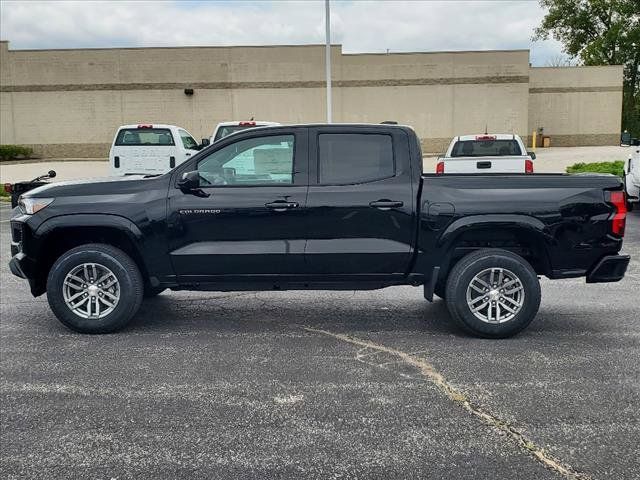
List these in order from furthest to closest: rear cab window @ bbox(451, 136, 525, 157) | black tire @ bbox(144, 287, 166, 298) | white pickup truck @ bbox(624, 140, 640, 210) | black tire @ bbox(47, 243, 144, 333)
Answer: rear cab window @ bbox(451, 136, 525, 157)
white pickup truck @ bbox(624, 140, 640, 210)
black tire @ bbox(144, 287, 166, 298)
black tire @ bbox(47, 243, 144, 333)

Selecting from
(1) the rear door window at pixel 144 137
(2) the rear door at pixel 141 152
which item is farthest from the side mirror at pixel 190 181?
(1) the rear door window at pixel 144 137

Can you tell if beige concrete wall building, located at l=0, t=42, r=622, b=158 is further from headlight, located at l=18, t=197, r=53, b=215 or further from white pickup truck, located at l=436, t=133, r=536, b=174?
headlight, located at l=18, t=197, r=53, b=215

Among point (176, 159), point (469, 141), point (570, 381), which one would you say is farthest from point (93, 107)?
point (570, 381)

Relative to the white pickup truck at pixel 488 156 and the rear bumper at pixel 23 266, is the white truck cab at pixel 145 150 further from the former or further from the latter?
the rear bumper at pixel 23 266

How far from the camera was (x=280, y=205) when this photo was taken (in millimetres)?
6062

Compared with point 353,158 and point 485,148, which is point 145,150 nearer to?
point 485,148

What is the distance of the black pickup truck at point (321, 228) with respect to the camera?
6.00m

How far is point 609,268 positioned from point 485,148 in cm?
964

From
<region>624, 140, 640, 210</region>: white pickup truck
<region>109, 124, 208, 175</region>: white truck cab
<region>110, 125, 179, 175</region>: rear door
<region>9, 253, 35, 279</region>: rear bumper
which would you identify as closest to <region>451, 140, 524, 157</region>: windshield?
<region>624, 140, 640, 210</region>: white pickup truck

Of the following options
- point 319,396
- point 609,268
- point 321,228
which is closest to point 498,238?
point 609,268

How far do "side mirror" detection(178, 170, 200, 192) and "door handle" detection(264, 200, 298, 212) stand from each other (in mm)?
619

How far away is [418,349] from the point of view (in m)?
5.73

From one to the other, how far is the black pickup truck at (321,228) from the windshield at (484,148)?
30.3 feet

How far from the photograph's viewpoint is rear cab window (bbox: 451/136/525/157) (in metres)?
15.1
